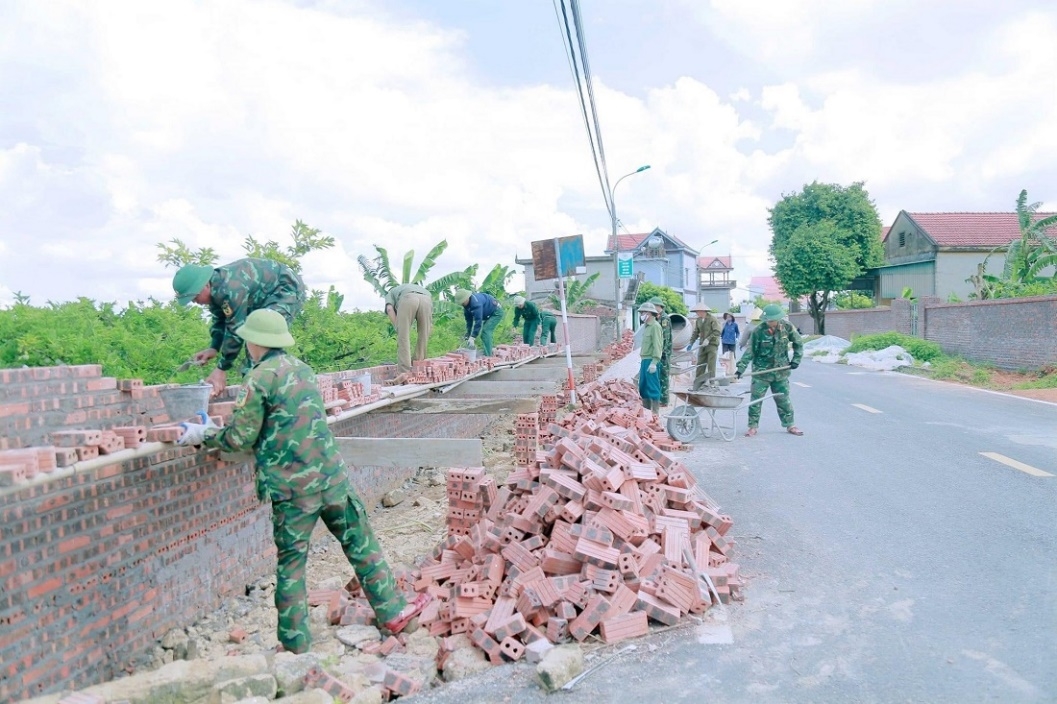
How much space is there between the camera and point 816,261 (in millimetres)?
39281

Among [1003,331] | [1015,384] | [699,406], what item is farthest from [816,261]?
[699,406]

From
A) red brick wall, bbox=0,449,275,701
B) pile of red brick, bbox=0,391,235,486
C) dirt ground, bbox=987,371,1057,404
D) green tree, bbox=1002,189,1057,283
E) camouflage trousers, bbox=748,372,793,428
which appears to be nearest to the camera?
pile of red brick, bbox=0,391,235,486

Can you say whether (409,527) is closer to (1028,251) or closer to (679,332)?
(679,332)

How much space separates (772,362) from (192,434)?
8.69 m

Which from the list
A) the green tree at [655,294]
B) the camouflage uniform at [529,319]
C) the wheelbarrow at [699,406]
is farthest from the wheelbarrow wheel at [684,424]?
the green tree at [655,294]

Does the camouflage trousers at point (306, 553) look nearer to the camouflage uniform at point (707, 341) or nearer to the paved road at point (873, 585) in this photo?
the paved road at point (873, 585)

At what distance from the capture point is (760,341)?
35.8 ft

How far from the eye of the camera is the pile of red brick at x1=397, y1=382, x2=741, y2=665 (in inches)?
172

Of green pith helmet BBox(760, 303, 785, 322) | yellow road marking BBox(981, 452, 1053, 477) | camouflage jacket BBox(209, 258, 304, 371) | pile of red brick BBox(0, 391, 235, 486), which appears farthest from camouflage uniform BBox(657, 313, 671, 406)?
pile of red brick BBox(0, 391, 235, 486)

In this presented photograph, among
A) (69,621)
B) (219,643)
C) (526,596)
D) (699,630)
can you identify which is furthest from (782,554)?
(69,621)

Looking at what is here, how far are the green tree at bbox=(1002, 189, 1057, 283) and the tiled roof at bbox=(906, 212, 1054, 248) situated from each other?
12.8m

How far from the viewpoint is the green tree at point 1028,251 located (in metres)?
22.9

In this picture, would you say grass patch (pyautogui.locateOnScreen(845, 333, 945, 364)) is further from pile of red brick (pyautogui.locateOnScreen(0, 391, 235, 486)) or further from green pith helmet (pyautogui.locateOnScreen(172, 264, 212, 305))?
pile of red brick (pyautogui.locateOnScreen(0, 391, 235, 486))

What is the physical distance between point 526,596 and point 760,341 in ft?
24.6
